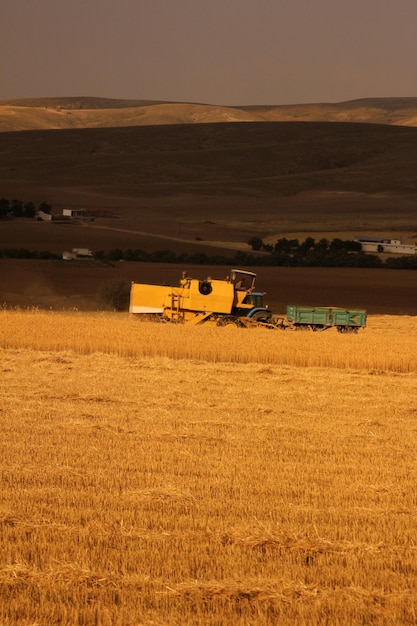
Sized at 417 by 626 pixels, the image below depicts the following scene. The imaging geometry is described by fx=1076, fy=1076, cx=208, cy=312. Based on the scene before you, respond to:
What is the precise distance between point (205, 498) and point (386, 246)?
68609 mm

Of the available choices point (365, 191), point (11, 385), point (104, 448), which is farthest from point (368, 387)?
point (365, 191)

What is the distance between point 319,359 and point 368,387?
12.3 feet

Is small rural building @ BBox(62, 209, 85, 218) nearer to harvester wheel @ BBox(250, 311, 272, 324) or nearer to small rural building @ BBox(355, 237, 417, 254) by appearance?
small rural building @ BBox(355, 237, 417, 254)

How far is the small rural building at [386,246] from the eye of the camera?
75369 millimetres

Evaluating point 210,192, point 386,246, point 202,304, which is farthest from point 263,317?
point 210,192

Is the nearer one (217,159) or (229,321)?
(229,321)

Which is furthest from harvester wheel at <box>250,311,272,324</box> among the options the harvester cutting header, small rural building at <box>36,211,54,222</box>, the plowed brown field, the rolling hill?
small rural building at <box>36,211,54,222</box>

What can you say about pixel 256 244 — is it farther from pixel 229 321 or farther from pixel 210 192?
pixel 210 192

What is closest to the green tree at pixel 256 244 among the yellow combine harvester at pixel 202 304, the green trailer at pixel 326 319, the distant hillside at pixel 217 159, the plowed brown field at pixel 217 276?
the plowed brown field at pixel 217 276

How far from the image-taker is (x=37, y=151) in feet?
584

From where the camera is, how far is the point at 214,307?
28.0m

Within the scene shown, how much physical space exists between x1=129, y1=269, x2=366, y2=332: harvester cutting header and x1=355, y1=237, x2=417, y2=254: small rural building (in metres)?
45.5

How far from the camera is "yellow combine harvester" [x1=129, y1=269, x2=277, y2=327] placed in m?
27.8

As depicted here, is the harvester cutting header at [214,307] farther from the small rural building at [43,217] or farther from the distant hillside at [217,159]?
the distant hillside at [217,159]
